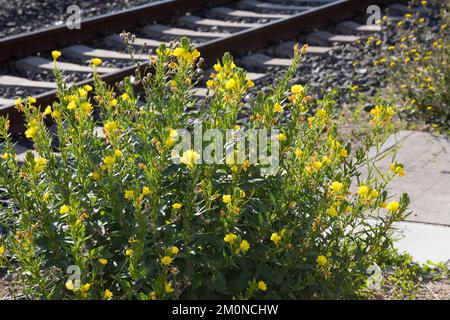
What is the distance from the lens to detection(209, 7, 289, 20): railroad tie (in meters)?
10.7

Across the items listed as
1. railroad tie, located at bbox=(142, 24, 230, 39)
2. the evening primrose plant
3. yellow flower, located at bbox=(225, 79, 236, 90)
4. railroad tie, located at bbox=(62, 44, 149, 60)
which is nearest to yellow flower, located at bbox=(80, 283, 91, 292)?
the evening primrose plant

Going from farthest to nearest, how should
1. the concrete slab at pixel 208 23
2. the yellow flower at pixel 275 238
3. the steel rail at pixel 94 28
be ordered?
the concrete slab at pixel 208 23 < the steel rail at pixel 94 28 < the yellow flower at pixel 275 238

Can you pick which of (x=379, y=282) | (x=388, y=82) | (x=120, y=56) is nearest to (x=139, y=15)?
(x=120, y=56)

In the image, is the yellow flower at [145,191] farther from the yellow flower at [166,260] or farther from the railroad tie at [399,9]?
the railroad tie at [399,9]

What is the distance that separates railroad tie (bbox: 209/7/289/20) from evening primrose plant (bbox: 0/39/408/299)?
6.79 m

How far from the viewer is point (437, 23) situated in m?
10.5

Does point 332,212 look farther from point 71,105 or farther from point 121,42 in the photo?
point 121,42

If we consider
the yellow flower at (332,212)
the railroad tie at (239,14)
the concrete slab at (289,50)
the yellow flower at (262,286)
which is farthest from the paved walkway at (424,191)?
the railroad tie at (239,14)

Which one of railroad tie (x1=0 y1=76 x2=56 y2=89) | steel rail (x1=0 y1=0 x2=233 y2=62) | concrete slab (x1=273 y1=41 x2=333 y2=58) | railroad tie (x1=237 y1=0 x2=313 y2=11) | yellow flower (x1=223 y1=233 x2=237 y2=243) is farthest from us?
railroad tie (x1=237 y1=0 x2=313 y2=11)

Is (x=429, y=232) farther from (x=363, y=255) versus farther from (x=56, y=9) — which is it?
(x=56, y=9)

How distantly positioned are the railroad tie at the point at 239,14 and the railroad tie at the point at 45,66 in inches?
100

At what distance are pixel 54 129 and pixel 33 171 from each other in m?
3.29

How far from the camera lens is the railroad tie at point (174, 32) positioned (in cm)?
Answer: 990

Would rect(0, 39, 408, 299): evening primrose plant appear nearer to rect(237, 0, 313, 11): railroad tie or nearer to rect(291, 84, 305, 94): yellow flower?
rect(291, 84, 305, 94): yellow flower
